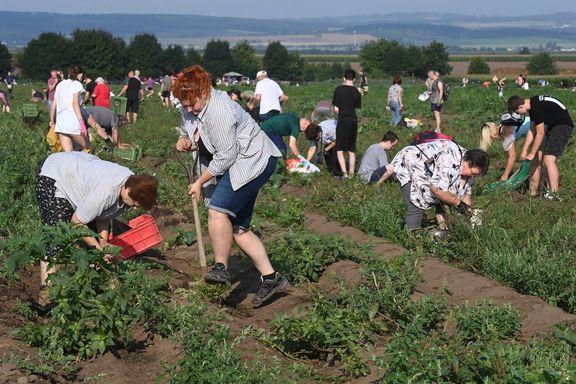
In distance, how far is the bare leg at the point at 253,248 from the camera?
6.34 metres

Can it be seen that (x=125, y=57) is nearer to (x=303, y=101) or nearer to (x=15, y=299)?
(x=303, y=101)

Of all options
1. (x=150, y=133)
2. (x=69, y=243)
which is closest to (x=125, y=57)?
(x=150, y=133)

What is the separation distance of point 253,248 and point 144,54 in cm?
9701

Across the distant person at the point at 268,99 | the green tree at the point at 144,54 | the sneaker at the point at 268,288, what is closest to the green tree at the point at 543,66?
the green tree at the point at 144,54

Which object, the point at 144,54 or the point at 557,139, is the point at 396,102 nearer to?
the point at 557,139

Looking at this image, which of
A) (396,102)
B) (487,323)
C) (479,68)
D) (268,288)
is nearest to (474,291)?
(487,323)

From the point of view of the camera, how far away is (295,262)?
23.5 feet

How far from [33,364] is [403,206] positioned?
502cm

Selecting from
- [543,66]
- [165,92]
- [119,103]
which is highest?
[119,103]

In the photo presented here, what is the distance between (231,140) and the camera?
19.5ft

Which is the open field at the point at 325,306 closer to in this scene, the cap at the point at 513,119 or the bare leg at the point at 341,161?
the cap at the point at 513,119

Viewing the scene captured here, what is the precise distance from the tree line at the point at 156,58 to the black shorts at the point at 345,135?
259 ft

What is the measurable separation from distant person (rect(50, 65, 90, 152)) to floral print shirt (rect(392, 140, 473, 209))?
468 centimetres

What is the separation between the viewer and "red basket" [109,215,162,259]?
7301mm
